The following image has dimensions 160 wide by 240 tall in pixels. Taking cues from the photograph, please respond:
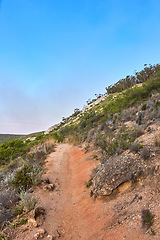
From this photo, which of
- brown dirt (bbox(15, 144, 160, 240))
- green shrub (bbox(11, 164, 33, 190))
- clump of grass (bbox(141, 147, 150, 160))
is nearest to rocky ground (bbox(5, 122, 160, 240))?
brown dirt (bbox(15, 144, 160, 240))

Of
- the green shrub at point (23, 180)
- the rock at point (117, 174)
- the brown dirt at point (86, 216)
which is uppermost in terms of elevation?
the green shrub at point (23, 180)

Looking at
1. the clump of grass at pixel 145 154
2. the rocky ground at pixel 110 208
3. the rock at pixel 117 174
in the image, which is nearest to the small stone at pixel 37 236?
the rocky ground at pixel 110 208

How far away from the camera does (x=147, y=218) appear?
2.83 m

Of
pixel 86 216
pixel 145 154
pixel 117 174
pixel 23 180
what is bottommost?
pixel 86 216

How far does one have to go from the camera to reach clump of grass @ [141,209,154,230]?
2750 millimetres

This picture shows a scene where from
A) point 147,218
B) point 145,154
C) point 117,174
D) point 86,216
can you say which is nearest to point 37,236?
point 86,216

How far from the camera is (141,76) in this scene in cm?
4162

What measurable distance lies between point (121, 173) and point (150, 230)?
5.97 ft

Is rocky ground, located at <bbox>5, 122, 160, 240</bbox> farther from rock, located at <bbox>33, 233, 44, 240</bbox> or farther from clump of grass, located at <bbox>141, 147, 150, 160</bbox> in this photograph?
clump of grass, located at <bbox>141, 147, 150, 160</bbox>

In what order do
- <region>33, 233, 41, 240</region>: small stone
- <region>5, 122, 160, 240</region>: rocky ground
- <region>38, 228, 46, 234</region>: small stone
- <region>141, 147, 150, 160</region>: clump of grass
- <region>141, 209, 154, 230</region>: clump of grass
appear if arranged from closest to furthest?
<region>141, 209, 154, 230</region>: clump of grass
<region>5, 122, 160, 240</region>: rocky ground
<region>33, 233, 41, 240</region>: small stone
<region>38, 228, 46, 234</region>: small stone
<region>141, 147, 150, 160</region>: clump of grass

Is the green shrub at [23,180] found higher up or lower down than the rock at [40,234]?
higher up

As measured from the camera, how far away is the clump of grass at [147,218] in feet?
9.02

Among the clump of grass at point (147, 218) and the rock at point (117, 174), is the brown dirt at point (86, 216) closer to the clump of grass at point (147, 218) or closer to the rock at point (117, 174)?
the clump of grass at point (147, 218)

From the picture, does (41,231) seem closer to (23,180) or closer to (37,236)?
(37,236)
